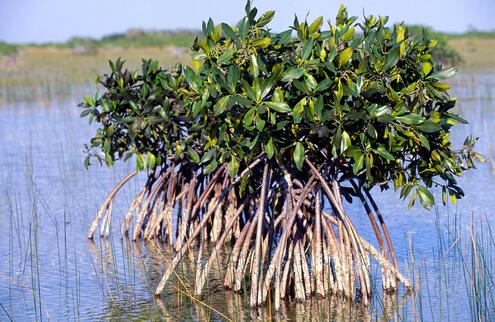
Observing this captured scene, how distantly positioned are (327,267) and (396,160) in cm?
104

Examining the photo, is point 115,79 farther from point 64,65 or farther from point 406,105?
point 64,65

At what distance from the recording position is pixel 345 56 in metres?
7.15

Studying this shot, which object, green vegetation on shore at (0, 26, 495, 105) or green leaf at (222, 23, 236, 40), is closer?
green leaf at (222, 23, 236, 40)

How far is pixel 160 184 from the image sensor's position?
991cm

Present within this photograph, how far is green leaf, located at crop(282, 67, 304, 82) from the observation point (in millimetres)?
7086

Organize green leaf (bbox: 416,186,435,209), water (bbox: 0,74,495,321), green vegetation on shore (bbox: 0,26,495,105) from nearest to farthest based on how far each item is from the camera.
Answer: green leaf (bbox: 416,186,435,209)
water (bbox: 0,74,495,321)
green vegetation on shore (bbox: 0,26,495,105)

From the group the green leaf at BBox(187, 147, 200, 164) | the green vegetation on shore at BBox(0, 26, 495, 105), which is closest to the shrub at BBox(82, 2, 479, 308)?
the green leaf at BBox(187, 147, 200, 164)

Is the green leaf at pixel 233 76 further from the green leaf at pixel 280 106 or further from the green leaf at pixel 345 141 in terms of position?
the green leaf at pixel 345 141

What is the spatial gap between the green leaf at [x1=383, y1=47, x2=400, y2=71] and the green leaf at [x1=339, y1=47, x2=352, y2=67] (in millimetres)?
287

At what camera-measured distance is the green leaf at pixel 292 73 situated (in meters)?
7.09

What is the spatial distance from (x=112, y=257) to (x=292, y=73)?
3465 millimetres

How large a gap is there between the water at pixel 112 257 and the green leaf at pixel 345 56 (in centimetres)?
166

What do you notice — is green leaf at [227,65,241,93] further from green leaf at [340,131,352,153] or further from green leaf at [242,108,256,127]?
green leaf at [340,131,352,153]

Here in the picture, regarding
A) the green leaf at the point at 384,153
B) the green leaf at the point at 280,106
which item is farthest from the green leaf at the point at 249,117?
the green leaf at the point at 384,153
